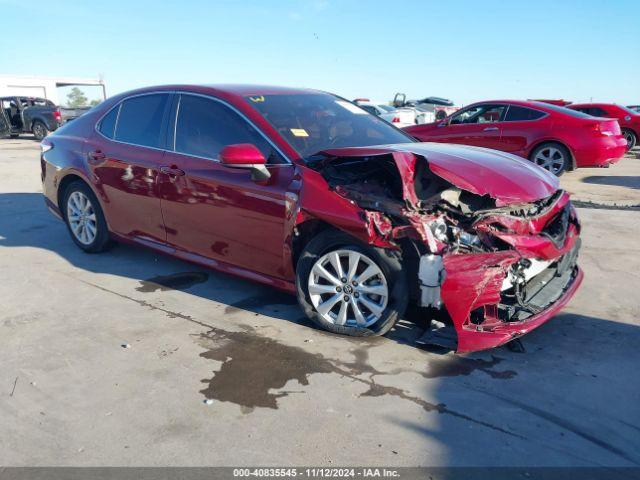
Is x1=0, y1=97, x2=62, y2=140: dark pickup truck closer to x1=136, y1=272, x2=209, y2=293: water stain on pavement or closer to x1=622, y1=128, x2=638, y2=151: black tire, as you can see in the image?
x1=136, y1=272, x2=209, y2=293: water stain on pavement

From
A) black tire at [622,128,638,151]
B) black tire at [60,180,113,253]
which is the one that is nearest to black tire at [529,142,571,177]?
black tire at [60,180,113,253]

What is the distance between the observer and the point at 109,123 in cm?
525

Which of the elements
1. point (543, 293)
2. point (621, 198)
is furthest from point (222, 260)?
point (621, 198)

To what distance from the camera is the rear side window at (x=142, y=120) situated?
4715mm

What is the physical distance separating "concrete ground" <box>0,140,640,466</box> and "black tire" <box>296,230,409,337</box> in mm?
114

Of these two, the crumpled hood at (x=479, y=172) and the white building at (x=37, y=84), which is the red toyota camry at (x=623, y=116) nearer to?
the crumpled hood at (x=479, y=172)

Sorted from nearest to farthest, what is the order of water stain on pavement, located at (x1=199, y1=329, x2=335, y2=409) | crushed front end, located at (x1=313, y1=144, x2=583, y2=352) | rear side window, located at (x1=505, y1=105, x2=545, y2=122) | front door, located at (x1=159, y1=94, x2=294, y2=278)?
1. water stain on pavement, located at (x1=199, y1=329, x2=335, y2=409)
2. crushed front end, located at (x1=313, y1=144, x2=583, y2=352)
3. front door, located at (x1=159, y1=94, x2=294, y2=278)
4. rear side window, located at (x1=505, y1=105, x2=545, y2=122)

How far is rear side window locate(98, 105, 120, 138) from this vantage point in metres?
5.19

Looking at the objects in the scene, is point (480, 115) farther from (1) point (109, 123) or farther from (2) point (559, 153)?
(1) point (109, 123)

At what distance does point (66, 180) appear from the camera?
5641 mm

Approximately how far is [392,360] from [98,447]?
174cm

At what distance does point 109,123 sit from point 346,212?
300cm

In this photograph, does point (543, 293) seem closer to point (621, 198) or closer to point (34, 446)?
point (34, 446)

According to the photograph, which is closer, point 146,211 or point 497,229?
point 497,229
